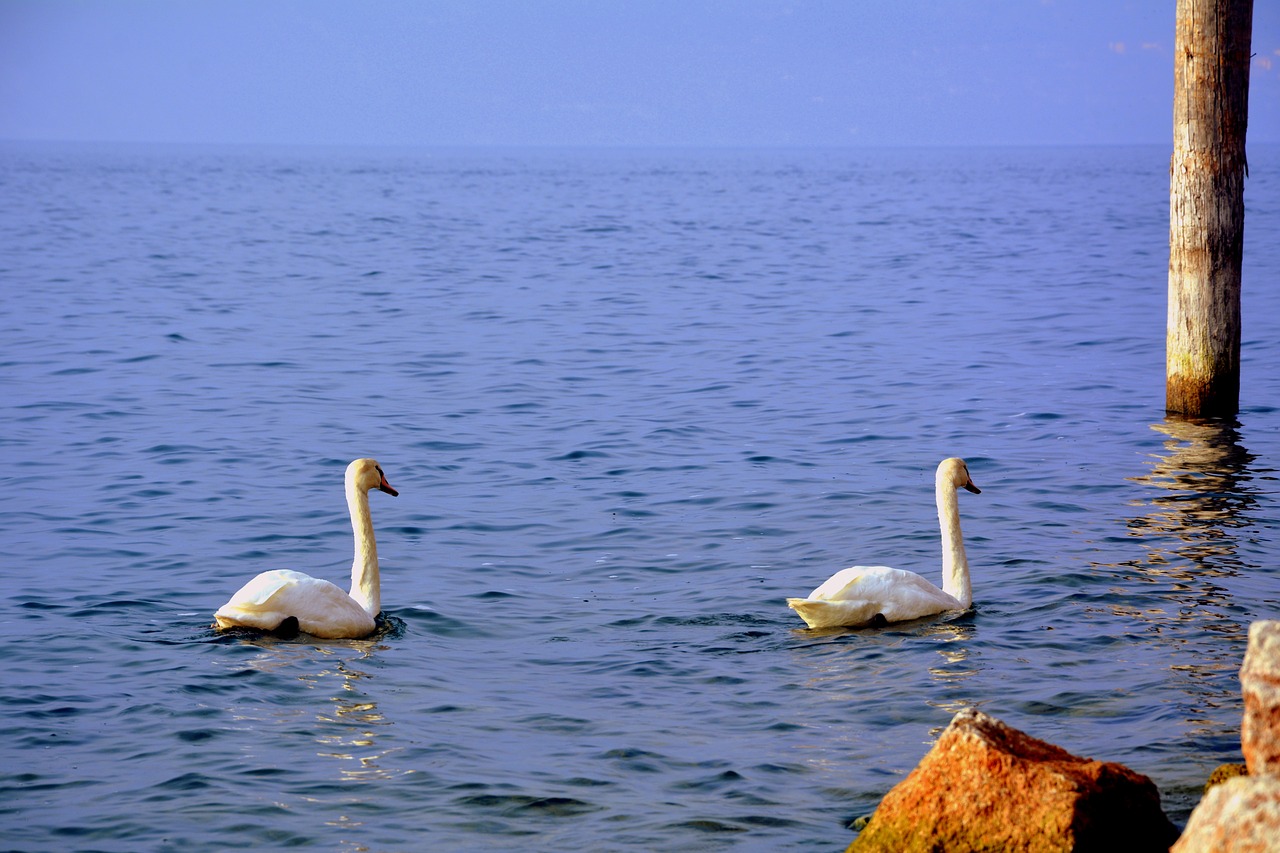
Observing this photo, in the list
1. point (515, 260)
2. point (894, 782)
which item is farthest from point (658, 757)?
point (515, 260)

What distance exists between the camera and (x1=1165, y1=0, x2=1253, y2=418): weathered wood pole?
12781 mm

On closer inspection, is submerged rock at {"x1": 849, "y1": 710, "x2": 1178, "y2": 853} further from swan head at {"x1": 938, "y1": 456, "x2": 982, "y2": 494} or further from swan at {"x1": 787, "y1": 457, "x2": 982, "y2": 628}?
swan head at {"x1": 938, "y1": 456, "x2": 982, "y2": 494}

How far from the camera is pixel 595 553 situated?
11680 mm

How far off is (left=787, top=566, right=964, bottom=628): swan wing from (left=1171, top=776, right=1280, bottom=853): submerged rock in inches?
188

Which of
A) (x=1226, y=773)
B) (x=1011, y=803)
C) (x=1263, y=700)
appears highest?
(x=1263, y=700)

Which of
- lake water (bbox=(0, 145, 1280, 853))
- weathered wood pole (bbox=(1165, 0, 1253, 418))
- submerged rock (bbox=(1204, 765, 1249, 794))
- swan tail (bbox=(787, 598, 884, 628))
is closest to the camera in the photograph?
submerged rock (bbox=(1204, 765, 1249, 794))

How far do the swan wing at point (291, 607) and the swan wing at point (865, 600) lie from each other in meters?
2.70

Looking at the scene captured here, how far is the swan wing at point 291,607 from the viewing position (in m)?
9.20

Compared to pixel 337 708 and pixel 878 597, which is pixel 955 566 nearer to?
pixel 878 597

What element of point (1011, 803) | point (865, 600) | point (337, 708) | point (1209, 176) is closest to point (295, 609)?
point (337, 708)

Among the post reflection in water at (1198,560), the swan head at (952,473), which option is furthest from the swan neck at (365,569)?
the post reflection in water at (1198,560)

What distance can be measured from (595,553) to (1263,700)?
7.31 m

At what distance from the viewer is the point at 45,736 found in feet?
25.8

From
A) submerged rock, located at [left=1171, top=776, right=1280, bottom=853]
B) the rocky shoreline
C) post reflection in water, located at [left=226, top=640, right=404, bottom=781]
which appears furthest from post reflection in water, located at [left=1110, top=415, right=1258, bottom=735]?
post reflection in water, located at [left=226, top=640, right=404, bottom=781]
